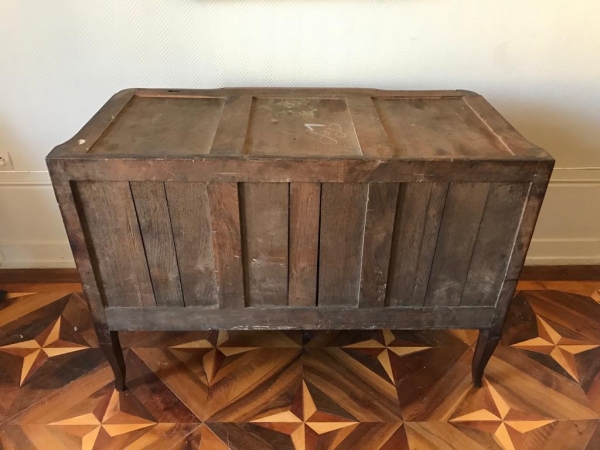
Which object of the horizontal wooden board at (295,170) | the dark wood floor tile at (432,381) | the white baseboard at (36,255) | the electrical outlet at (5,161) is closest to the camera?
the horizontal wooden board at (295,170)

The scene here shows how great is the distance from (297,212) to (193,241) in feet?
0.81

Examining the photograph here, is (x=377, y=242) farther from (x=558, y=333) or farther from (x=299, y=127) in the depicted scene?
(x=558, y=333)

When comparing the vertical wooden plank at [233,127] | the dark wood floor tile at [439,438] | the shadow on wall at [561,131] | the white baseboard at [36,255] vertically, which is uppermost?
the vertical wooden plank at [233,127]

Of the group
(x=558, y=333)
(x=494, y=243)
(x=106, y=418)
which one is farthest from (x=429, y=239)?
(x=106, y=418)

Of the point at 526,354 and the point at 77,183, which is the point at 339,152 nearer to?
the point at 77,183

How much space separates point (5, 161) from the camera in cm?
162

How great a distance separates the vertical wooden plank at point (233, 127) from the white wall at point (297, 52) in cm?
25

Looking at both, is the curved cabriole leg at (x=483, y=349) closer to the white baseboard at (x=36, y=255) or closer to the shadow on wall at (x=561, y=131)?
the shadow on wall at (x=561, y=131)

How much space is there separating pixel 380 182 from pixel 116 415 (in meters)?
0.93

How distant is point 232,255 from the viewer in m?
1.12

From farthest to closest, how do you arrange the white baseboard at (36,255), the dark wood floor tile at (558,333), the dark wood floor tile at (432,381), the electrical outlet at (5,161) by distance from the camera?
1. the white baseboard at (36,255)
2. the electrical outlet at (5,161)
3. the dark wood floor tile at (558,333)
4. the dark wood floor tile at (432,381)

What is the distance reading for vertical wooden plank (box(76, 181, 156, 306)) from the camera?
1.05 m

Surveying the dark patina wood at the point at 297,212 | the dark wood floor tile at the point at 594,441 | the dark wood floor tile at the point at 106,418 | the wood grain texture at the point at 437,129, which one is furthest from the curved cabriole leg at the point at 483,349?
the dark wood floor tile at the point at 106,418

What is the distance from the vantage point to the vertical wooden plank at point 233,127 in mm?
1047
